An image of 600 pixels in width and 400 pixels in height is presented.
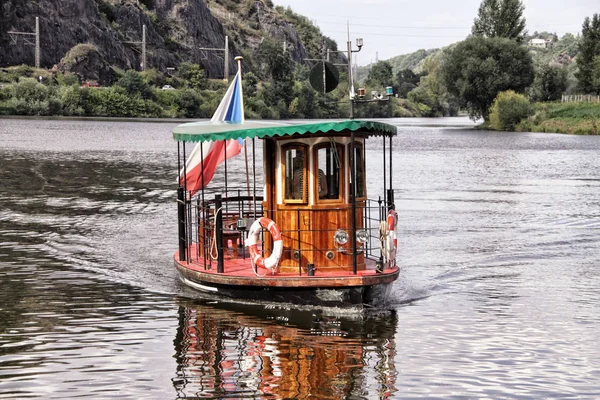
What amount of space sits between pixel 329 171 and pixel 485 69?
98.5 meters

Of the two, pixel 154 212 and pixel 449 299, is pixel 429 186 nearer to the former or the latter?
pixel 154 212

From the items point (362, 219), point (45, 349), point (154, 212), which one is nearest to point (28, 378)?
point (45, 349)

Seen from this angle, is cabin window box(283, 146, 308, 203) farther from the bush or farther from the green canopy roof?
the bush

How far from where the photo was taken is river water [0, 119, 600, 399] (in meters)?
13.7

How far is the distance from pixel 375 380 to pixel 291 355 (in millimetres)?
1855

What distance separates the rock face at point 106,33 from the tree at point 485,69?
219ft

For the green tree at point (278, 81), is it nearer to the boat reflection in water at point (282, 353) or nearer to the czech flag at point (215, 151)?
the czech flag at point (215, 151)

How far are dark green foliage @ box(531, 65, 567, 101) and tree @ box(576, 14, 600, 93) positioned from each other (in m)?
2.53

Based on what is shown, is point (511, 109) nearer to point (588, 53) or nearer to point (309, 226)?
point (588, 53)

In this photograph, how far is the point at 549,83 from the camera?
119750 mm

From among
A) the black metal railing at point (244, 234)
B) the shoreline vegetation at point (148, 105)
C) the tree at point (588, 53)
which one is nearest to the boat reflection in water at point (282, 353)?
the black metal railing at point (244, 234)

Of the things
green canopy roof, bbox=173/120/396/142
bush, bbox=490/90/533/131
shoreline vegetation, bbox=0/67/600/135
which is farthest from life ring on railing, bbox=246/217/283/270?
bush, bbox=490/90/533/131

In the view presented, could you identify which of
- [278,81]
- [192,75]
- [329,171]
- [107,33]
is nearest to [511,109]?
[278,81]

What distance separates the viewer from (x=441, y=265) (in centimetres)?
2484
